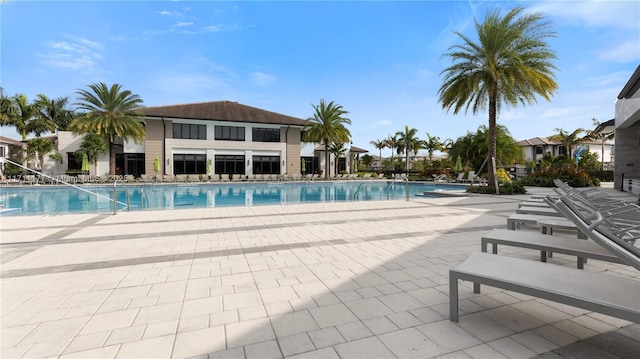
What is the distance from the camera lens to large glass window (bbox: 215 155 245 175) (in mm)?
33781

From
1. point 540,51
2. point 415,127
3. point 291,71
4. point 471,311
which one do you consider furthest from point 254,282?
point 415,127

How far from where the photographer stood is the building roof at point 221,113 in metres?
31.5

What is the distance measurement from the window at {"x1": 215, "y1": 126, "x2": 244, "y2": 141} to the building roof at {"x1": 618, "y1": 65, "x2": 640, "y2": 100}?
31164mm

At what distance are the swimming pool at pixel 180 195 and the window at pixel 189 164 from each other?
605 cm

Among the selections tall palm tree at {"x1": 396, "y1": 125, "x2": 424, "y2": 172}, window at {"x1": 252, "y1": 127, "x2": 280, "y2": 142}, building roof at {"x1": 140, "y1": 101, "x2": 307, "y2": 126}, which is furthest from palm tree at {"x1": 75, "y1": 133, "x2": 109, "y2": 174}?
tall palm tree at {"x1": 396, "y1": 125, "x2": 424, "y2": 172}

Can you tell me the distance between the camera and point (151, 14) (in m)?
12.7

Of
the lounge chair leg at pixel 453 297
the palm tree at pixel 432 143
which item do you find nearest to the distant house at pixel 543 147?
the palm tree at pixel 432 143

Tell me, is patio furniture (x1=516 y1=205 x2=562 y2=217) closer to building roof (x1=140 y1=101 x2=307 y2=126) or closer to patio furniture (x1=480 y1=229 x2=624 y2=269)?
patio furniture (x1=480 y1=229 x2=624 y2=269)

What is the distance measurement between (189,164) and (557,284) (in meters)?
34.5

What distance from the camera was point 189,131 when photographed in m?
32.6

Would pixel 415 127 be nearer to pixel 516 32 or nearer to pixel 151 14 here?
pixel 516 32

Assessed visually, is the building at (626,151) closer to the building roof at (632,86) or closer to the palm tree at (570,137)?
the building roof at (632,86)

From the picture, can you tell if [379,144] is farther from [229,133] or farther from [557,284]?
[557,284]

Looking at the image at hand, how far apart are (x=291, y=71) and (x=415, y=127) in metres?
24.4
